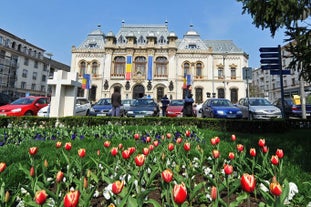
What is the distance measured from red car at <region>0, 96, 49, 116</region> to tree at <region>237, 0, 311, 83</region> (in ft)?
43.1

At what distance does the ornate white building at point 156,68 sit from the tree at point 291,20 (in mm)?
24767

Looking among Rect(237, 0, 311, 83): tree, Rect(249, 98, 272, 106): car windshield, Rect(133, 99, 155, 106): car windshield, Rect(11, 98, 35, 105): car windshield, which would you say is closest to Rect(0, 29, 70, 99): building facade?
Rect(11, 98, 35, 105): car windshield

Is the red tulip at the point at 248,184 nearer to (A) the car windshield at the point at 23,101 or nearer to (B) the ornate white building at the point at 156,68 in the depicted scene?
(A) the car windshield at the point at 23,101

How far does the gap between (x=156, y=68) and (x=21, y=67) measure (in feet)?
120

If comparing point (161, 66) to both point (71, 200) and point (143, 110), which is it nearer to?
point (143, 110)

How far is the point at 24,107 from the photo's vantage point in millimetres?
11195

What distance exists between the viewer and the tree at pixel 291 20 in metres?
6.20

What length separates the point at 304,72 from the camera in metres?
6.56

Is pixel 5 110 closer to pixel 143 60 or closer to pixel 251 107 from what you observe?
pixel 251 107

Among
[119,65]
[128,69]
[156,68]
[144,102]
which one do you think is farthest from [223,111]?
[119,65]

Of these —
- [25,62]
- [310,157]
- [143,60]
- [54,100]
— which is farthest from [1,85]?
[310,157]

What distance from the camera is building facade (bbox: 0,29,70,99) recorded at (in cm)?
4234

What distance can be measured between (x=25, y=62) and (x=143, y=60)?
3451 cm

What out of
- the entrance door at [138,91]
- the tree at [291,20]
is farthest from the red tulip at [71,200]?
the entrance door at [138,91]
